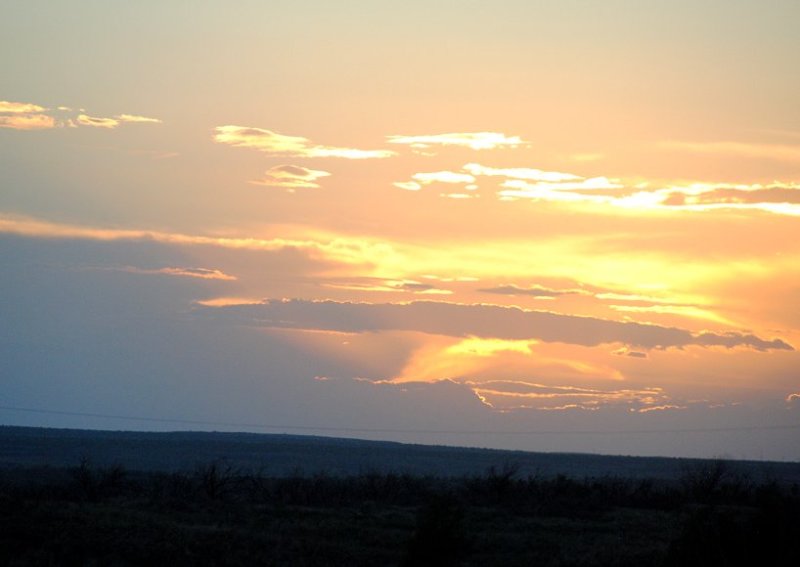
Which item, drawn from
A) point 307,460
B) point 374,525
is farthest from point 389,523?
point 307,460

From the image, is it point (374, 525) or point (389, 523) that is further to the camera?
point (389, 523)

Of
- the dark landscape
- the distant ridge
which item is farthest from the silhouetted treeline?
the distant ridge

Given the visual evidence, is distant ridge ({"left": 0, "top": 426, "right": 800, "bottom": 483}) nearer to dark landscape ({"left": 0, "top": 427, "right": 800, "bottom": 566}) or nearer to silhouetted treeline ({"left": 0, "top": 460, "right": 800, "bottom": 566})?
dark landscape ({"left": 0, "top": 427, "right": 800, "bottom": 566})

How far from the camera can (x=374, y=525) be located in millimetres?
38125

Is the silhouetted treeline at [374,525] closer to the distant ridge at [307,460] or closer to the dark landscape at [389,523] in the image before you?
the dark landscape at [389,523]

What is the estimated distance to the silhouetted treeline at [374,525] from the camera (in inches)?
935

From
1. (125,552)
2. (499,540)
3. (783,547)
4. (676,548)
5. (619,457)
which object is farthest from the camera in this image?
(619,457)

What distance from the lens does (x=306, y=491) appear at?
47.8 meters

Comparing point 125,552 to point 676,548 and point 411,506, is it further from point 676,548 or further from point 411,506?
point 411,506

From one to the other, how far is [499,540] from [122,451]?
314 feet

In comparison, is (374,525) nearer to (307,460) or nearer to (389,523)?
(389,523)

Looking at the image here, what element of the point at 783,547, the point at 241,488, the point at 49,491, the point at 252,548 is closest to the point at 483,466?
the point at 241,488

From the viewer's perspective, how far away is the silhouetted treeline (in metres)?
23.8

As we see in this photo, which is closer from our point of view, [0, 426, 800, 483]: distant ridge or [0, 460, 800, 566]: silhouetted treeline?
[0, 460, 800, 566]: silhouetted treeline
